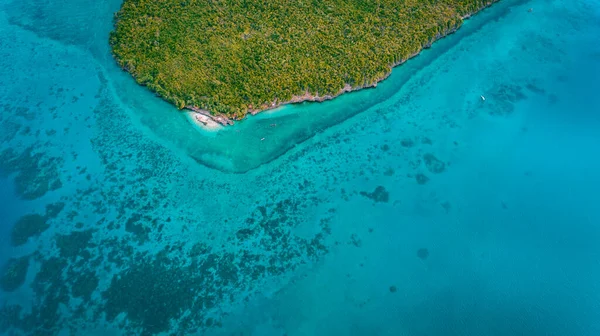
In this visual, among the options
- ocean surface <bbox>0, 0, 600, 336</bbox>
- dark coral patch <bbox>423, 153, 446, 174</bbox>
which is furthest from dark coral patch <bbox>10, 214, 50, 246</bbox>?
dark coral patch <bbox>423, 153, 446, 174</bbox>

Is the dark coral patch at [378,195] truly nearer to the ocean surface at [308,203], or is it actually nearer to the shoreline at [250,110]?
the ocean surface at [308,203]

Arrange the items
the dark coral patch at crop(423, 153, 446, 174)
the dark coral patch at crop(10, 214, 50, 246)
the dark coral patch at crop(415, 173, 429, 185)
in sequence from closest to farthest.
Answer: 1. the dark coral patch at crop(10, 214, 50, 246)
2. the dark coral patch at crop(415, 173, 429, 185)
3. the dark coral patch at crop(423, 153, 446, 174)

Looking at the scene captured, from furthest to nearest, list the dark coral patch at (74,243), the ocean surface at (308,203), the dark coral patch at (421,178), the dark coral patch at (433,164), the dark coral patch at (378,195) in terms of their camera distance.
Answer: the dark coral patch at (433,164), the dark coral patch at (421,178), the dark coral patch at (378,195), the dark coral patch at (74,243), the ocean surface at (308,203)

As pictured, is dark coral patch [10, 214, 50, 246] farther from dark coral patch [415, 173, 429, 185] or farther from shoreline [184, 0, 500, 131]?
dark coral patch [415, 173, 429, 185]

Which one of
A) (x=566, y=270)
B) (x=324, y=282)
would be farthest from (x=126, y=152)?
(x=566, y=270)

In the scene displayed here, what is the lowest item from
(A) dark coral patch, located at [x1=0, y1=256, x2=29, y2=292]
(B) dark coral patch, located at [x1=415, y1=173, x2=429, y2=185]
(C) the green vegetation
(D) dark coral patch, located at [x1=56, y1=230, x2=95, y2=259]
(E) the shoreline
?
(A) dark coral patch, located at [x1=0, y1=256, x2=29, y2=292]

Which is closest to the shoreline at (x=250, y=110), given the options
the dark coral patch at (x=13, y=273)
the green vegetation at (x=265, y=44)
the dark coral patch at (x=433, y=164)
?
the green vegetation at (x=265, y=44)
